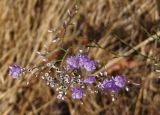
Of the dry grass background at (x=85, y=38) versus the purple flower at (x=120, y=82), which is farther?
the dry grass background at (x=85, y=38)

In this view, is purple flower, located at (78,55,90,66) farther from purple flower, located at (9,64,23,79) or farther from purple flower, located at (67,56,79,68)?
purple flower, located at (9,64,23,79)

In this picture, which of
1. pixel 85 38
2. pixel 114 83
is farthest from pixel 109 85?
pixel 85 38

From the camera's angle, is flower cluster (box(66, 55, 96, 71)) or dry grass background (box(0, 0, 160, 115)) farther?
dry grass background (box(0, 0, 160, 115))

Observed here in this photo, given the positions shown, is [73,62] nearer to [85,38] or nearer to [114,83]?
[114,83]

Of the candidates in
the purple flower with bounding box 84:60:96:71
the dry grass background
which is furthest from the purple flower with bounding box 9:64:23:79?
the dry grass background

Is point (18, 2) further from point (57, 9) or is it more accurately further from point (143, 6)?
point (143, 6)

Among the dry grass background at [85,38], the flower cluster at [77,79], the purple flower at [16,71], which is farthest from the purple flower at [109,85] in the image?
the dry grass background at [85,38]

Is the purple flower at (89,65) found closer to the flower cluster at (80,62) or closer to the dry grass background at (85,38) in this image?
the flower cluster at (80,62)

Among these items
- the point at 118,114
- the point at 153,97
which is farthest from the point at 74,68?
the point at 153,97
